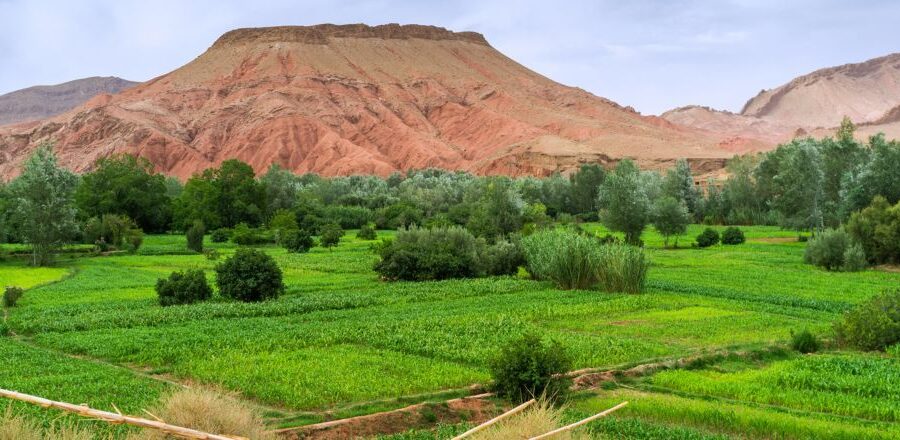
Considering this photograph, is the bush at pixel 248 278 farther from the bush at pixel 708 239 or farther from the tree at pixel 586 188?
the tree at pixel 586 188

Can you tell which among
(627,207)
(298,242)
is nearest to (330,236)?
(298,242)

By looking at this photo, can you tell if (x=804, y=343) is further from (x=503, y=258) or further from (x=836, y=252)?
(x=836, y=252)

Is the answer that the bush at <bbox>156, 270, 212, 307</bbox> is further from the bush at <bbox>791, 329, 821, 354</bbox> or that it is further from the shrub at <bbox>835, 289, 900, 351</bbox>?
the shrub at <bbox>835, 289, 900, 351</bbox>

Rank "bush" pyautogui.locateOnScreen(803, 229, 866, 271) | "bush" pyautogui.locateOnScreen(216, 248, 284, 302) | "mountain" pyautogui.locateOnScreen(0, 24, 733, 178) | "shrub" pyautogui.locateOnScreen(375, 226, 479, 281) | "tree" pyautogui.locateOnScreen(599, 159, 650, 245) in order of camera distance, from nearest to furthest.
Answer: "bush" pyautogui.locateOnScreen(216, 248, 284, 302), "shrub" pyautogui.locateOnScreen(375, 226, 479, 281), "bush" pyautogui.locateOnScreen(803, 229, 866, 271), "tree" pyautogui.locateOnScreen(599, 159, 650, 245), "mountain" pyautogui.locateOnScreen(0, 24, 733, 178)

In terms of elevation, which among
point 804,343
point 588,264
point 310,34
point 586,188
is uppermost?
point 310,34

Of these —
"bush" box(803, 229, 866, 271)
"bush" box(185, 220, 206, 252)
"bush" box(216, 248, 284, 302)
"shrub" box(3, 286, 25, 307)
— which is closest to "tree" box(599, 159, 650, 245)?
"bush" box(803, 229, 866, 271)

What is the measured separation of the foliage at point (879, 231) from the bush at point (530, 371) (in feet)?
106

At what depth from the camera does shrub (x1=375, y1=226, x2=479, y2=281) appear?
112ft

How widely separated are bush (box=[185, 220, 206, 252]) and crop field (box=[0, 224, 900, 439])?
16554 mm

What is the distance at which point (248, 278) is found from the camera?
27.1 m

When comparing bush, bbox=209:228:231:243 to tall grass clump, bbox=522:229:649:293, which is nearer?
tall grass clump, bbox=522:229:649:293

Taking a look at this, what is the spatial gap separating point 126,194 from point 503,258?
4191cm

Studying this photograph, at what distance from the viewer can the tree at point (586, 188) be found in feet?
295

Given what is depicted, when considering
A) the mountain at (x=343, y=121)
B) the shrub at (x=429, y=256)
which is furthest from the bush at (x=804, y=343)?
the mountain at (x=343, y=121)
